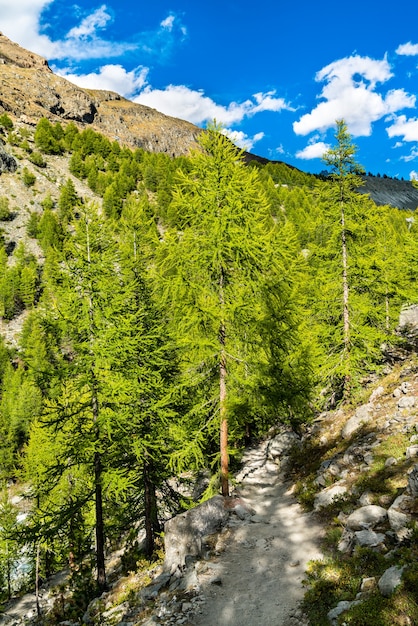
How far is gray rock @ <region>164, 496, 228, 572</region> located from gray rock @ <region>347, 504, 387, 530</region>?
381 cm

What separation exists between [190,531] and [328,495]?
4.08 meters

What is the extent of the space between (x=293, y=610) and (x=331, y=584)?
83cm

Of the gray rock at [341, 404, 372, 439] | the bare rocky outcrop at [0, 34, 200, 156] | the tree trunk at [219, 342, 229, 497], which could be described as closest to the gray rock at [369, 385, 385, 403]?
the gray rock at [341, 404, 372, 439]

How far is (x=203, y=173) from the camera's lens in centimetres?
1150

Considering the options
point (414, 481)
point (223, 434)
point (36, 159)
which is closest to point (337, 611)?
point (414, 481)

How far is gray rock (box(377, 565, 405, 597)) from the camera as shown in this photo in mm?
5612

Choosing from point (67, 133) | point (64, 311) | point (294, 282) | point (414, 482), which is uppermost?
point (67, 133)

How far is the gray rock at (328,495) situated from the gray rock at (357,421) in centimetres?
411

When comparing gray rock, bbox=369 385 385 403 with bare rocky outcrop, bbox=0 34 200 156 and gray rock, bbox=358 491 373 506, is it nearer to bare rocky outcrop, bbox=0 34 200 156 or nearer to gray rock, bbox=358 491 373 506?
gray rock, bbox=358 491 373 506

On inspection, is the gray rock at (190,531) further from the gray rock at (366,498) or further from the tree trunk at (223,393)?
the gray rock at (366,498)

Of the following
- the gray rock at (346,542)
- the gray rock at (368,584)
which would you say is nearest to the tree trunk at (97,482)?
the gray rock at (346,542)

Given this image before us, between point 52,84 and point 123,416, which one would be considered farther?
point 52,84

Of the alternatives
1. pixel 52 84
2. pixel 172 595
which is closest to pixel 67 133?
pixel 52 84

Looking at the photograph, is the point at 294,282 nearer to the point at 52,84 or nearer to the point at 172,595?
the point at 172,595
